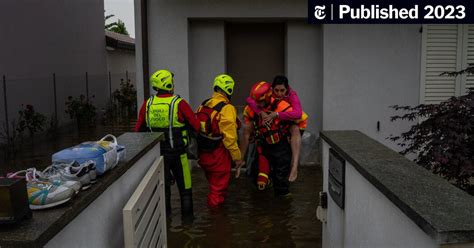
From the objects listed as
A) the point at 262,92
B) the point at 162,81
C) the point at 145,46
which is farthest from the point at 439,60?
the point at 162,81

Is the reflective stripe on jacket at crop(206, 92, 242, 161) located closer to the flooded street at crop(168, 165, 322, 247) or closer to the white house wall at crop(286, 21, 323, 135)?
the flooded street at crop(168, 165, 322, 247)

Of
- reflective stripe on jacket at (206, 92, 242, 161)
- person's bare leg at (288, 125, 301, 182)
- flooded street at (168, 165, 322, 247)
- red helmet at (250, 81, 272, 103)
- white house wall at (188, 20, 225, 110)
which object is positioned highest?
white house wall at (188, 20, 225, 110)

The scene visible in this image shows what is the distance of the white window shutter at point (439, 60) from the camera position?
8.23 metres

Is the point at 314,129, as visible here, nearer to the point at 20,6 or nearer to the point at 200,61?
the point at 200,61

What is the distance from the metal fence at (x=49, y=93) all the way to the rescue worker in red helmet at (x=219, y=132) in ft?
22.0

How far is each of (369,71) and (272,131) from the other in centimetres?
295

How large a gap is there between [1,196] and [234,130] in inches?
156

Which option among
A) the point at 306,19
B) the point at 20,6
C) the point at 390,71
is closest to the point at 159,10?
the point at 306,19

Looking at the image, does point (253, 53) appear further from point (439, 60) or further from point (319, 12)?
point (439, 60)

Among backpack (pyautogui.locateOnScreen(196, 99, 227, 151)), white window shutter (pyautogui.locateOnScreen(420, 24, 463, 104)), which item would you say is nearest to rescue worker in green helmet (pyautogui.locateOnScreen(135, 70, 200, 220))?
backpack (pyautogui.locateOnScreen(196, 99, 227, 151))

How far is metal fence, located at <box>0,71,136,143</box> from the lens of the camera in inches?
451

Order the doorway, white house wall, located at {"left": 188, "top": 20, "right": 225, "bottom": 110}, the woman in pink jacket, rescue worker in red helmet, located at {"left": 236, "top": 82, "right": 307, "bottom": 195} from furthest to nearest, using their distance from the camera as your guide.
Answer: the doorway, white house wall, located at {"left": 188, "top": 20, "right": 225, "bottom": 110}, rescue worker in red helmet, located at {"left": 236, "top": 82, "right": 307, "bottom": 195}, the woman in pink jacket

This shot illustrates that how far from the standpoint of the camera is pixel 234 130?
5684mm

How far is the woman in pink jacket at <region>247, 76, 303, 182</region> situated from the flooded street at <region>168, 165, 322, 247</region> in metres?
0.47
